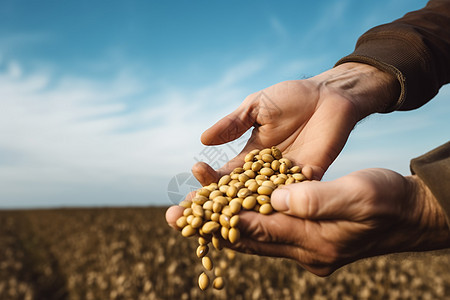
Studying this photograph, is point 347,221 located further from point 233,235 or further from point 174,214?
point 174,214

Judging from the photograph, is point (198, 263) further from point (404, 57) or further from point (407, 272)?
point (404, 57)

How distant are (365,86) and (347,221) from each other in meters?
1.65

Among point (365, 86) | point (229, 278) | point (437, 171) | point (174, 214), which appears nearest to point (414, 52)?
point (365, 86)

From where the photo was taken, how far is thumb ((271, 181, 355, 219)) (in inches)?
67.5

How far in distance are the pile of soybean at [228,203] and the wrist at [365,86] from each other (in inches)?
37.9

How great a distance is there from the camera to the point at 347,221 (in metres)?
1.86

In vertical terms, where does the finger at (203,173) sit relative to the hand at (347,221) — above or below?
above

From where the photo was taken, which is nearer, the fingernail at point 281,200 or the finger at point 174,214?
the fingernail at point 281,200

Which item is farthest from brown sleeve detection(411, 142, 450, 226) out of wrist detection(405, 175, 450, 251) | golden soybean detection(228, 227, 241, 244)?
golden soybean detection(228, 227, 241, 244)

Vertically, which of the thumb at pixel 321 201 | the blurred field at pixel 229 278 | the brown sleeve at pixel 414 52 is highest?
the brown sleeve at pixel 414 52

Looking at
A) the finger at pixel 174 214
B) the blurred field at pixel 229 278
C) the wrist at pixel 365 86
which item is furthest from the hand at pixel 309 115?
the blurred field at pixel 229 278

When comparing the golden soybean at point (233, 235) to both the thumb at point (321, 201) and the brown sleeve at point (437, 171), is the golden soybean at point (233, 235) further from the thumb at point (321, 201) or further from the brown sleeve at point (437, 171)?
the brown sleeve at point (437, 171)

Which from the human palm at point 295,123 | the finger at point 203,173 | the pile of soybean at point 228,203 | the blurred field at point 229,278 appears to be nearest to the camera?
the pile of soybean at point 228,203

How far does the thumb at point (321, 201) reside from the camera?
1.71m
